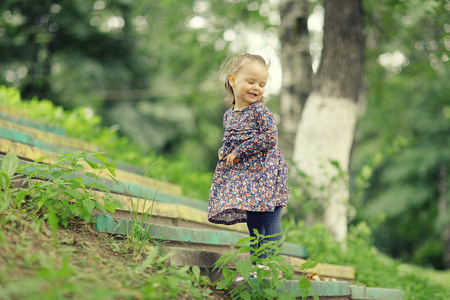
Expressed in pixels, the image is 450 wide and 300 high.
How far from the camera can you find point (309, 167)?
5621 millimetres

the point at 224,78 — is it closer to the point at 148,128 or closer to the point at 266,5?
the point at 266,5

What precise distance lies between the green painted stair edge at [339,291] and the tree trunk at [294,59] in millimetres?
3572

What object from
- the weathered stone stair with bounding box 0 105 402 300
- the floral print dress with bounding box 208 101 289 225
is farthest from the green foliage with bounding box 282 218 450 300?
the floral print dress with bounding box 208 101 289 225

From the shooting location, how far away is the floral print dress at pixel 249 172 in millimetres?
2656

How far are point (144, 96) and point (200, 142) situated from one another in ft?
16.8

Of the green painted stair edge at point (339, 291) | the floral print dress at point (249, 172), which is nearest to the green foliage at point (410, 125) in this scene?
the green painted stair edge at point (339, 291)

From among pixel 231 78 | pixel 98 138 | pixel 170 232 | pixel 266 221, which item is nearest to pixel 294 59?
pixel 98 138

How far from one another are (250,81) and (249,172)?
0.59 m

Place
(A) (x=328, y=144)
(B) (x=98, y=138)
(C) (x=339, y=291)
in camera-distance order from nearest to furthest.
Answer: (C) (x=339, y=291)
(A) (x=328, y=144)
(B) (x=98, y=138)

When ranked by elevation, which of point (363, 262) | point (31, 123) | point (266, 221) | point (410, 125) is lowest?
point (363, 262)

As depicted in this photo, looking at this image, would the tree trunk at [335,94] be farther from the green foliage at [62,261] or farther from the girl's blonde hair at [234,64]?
the green foliage at [62,261]

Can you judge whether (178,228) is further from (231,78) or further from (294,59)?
(294,59)

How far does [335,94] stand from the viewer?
5.75m

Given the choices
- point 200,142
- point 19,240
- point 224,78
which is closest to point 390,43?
point 224,78
